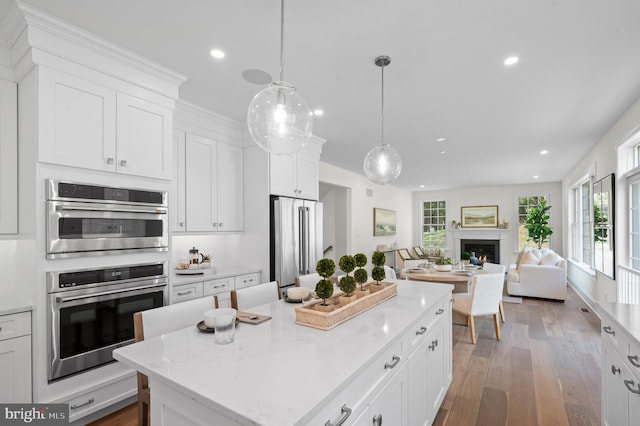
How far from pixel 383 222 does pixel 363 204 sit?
1.23 m

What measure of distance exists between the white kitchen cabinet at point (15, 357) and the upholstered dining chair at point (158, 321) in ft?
2.83

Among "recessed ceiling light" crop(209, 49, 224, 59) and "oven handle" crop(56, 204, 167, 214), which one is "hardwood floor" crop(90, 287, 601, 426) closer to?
"oven handle" crop(56, 204, 167, 214)

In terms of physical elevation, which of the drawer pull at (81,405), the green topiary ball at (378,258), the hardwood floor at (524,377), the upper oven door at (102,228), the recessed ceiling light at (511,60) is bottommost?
the hardwood floor at (524,377)

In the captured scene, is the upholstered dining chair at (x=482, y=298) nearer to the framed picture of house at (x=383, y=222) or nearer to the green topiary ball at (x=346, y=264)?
the green topiary ball at (x=346, y=264)

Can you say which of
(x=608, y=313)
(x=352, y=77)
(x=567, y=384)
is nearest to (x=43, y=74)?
(x=352, y=77)

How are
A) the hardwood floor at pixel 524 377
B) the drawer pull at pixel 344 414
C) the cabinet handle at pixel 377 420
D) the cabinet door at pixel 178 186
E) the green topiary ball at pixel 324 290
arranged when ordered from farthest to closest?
the cabinet door at pixel 178 186 → the hardwood floor at pixel 524 377 → the green topiary ball at pixel 324 290 → the cabinet handle at pixel 377 420 → the drawer pull at pixel 344 414

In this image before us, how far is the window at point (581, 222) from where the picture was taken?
6.06m

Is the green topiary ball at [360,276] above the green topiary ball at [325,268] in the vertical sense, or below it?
below

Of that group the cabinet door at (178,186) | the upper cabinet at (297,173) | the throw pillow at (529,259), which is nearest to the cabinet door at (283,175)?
the upper cabinet at (297,173)

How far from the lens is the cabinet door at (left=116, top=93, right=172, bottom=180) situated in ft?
8.01

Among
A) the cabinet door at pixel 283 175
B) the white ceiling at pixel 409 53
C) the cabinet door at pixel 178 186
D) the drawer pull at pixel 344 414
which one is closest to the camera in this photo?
the drawer pull at pixel 344 414

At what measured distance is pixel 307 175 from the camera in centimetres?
440

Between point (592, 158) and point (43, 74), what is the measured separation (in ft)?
23.0

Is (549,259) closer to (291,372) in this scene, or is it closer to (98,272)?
(291,372)
